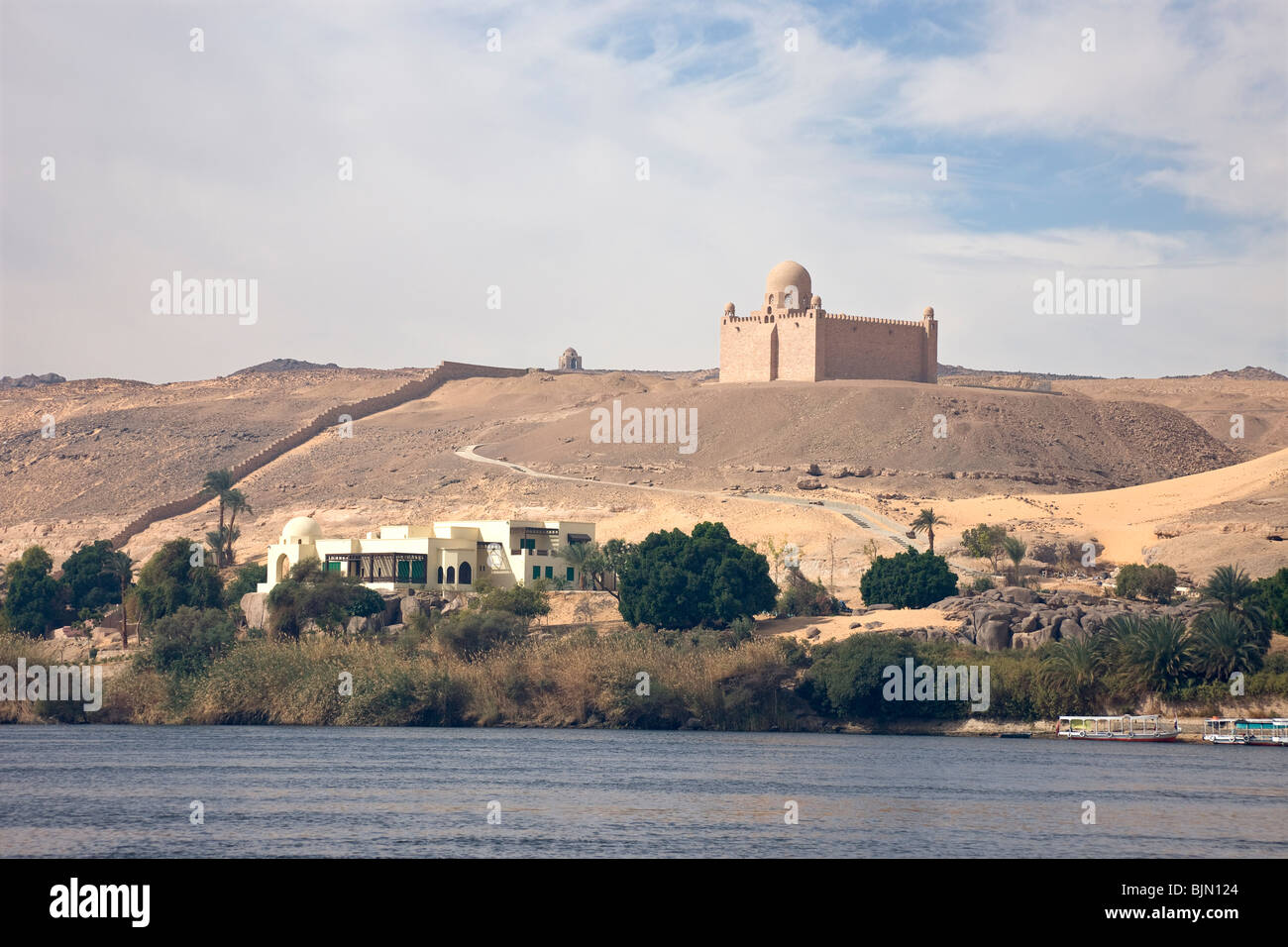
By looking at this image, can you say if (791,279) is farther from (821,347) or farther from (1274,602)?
(1274,602)

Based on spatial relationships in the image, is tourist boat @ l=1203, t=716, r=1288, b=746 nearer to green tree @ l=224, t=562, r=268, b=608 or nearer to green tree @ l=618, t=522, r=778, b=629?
green tree @ l=618, t=522, r=778, b=629

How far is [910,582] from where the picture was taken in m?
58.0

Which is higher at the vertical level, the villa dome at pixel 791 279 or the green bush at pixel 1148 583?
the villa dome at pixel 791 279

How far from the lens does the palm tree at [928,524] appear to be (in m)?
68.2

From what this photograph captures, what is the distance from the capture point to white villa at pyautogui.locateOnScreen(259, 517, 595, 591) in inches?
2479

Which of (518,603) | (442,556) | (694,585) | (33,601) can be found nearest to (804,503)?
(442,556)

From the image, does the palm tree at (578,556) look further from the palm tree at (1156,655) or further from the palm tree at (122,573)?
the palm tree at (1156,655)

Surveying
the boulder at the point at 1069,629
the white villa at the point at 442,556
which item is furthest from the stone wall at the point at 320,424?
the boulder at the point at 1069,629

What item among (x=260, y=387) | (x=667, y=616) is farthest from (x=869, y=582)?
(x=260, y=387)

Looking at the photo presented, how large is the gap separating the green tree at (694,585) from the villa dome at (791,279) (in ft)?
162

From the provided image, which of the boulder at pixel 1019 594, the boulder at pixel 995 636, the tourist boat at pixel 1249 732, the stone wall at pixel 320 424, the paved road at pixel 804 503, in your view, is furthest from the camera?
the stone wall at pixel 320 424

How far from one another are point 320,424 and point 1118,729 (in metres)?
81.9

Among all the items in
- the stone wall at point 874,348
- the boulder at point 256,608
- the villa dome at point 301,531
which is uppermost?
the stone wall at point 874,348

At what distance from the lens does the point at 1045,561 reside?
6944 cm
